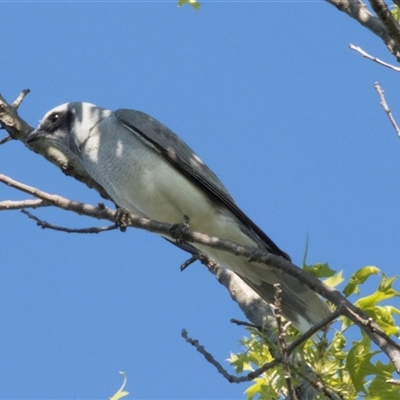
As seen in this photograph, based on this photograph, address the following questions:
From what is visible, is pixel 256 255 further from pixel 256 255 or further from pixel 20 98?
pixel 20 98

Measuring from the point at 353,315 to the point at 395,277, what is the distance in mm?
903

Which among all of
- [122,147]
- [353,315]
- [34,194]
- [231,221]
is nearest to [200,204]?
[231,221]

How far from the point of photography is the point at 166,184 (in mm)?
6242

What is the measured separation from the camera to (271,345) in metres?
4.18

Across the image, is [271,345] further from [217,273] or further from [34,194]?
[217,273]

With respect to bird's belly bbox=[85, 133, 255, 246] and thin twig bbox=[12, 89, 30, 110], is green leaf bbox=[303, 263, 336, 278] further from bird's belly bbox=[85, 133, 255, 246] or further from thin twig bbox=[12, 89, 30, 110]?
thin twig bbox=[12, 89, 30, 110]

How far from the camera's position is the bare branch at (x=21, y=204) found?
4430mm

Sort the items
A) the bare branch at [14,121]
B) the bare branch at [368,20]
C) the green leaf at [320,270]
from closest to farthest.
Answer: the bare branch at [368,20] → the green leaf at [320,270] → the bare branch at [14,121]

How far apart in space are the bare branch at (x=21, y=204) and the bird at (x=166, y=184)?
5.40ft

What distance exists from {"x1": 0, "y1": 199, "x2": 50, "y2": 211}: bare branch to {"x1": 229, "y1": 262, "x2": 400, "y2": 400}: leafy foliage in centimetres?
142

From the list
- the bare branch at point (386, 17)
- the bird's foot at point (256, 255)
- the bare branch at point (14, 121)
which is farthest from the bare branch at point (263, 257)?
the bare branch at point (14, 121)

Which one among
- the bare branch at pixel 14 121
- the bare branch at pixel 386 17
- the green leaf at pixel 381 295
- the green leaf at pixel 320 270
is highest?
the bare branch at pixel 14 121

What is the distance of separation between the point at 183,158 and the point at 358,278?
2.56 m

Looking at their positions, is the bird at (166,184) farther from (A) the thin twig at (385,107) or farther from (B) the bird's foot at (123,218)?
(A) the thin twig at (385,107)
